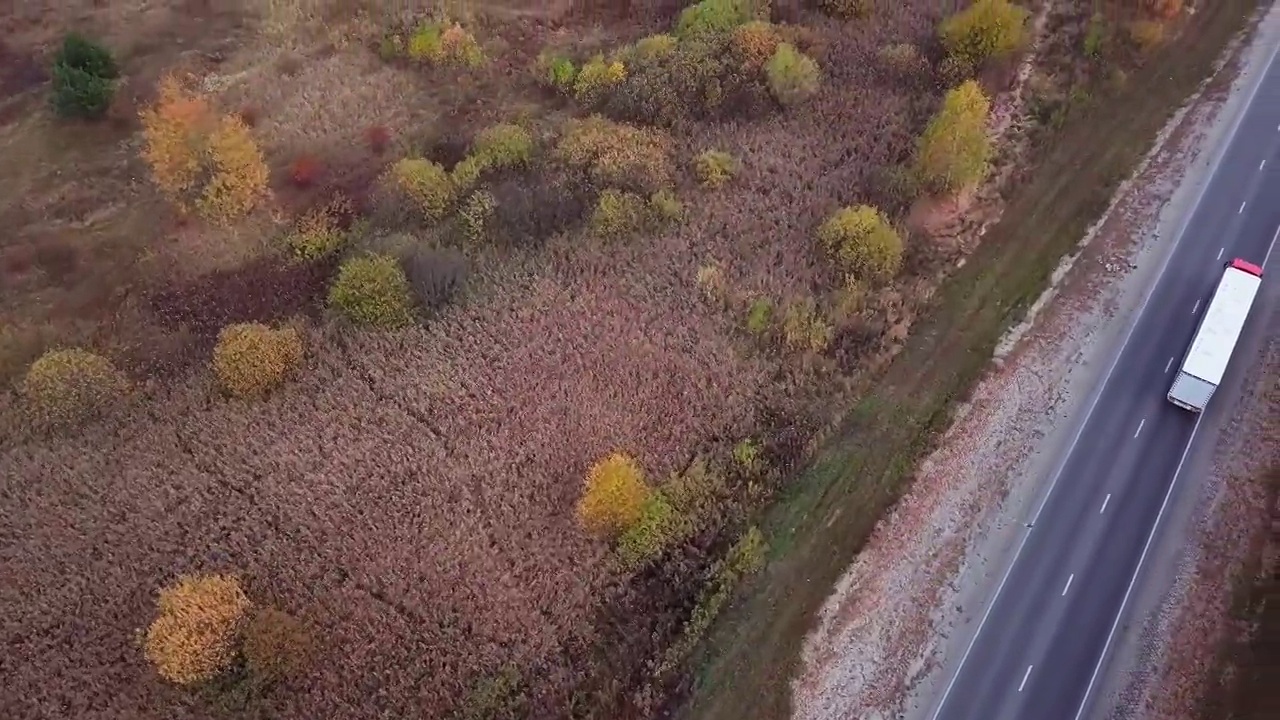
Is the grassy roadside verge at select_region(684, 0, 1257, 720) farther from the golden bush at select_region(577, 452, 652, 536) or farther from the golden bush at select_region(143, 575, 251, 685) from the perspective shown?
the golden bush at select_region(143, 575, 251, 685)

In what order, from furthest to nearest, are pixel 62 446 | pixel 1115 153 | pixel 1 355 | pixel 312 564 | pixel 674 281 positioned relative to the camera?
pixel 1115 153 → pixel 674 281 → pixel 1 355 → pixel 62 446 → pixel 312 564

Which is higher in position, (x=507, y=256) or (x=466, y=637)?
(x=507, y=256)

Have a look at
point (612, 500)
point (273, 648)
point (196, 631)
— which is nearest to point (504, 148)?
point (612, 500)

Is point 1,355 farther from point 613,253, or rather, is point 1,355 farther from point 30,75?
point 613,253

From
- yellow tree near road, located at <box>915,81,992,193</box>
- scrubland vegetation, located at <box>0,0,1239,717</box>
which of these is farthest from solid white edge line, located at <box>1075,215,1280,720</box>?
yellow tree near road, located at <box>915,81,992,193</box>

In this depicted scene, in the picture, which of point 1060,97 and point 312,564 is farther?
point 1060,97

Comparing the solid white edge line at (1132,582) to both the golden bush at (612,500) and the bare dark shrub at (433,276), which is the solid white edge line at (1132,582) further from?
the bare dark shrub at (433,276)

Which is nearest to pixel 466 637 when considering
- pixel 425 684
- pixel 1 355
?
pixel 425 684

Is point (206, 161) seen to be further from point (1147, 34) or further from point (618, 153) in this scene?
point (1147, 34)
